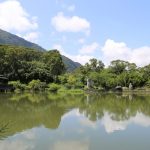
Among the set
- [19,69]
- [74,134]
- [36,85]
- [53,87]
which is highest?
[19,69]

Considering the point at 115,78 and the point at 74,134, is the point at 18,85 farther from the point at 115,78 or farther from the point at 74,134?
the point at 74,134

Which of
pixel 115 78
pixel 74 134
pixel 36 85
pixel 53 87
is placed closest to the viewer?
pixel 74 134

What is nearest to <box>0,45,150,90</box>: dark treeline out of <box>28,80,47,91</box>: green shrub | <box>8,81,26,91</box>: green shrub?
<box>28,80,47,91</box>: green shrub

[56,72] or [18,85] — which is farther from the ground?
[56,72]

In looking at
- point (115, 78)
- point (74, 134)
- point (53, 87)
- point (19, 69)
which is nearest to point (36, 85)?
point (53, 87)

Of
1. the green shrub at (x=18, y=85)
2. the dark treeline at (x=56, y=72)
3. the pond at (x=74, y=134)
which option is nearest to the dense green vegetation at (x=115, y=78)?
the dark treeline at (x=56, y=72)

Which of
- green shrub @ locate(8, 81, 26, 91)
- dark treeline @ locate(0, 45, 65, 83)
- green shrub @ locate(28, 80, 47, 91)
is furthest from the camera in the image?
dark treeline @ locate(0, 45, 65, 83)

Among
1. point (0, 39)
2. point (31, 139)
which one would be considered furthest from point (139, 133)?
point (0, 39)

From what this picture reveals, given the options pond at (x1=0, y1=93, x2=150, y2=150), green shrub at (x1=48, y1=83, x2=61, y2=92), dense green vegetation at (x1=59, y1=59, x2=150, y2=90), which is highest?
dense green vegetation at (x1=59, y1=59, x2=150, y2=90)

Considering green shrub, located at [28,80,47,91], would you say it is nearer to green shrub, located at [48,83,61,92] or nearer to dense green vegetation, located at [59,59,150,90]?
green shrub, located at [48,83,61,92]

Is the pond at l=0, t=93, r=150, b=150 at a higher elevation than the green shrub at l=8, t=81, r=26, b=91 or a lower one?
lower

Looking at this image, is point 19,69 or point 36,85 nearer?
point 36,85

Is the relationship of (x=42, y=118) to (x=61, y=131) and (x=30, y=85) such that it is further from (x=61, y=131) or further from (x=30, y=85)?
(x=30, y=85)

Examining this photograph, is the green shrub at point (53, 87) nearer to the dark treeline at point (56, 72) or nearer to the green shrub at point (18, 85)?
the dark treeline at point (56, 72)
